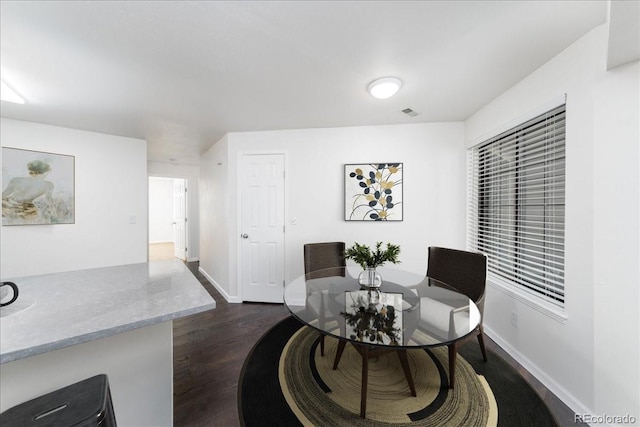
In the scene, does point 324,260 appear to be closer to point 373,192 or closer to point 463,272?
point 373,192

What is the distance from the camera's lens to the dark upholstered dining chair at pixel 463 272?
1.92 metres

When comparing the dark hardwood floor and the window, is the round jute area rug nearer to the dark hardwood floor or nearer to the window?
the dark hardwood floor

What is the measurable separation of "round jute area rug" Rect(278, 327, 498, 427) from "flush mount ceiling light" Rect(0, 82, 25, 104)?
11.1 ft

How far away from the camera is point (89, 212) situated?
11.0ft

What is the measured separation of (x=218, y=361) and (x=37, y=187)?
10.8 feet

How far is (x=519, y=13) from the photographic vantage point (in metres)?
1.33

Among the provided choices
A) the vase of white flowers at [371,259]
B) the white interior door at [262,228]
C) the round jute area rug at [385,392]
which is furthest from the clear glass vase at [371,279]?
the white interior door at [262,228]

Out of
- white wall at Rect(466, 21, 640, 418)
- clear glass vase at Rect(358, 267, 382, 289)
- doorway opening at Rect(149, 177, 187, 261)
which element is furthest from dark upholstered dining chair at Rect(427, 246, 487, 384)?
doorway opening at Rect(149, 177, 187, 261)

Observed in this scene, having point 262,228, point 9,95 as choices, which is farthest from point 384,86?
point 9,95

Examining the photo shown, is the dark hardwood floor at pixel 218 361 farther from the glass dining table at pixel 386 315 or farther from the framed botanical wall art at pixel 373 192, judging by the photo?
the framed botanical wall art at pixel 373 192

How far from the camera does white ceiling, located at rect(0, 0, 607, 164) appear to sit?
1.32m

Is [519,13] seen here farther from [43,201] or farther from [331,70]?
[43,201]

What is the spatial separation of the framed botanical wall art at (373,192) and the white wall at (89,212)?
10.8 ft

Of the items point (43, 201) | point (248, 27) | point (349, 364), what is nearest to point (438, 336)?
point (349, 364)
